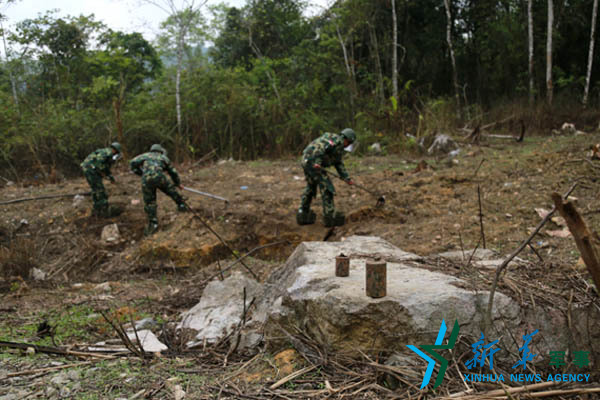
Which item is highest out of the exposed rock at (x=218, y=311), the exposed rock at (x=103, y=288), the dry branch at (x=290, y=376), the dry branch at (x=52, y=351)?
the dry branch at (x=290, y=376)

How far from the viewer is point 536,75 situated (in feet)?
45.6

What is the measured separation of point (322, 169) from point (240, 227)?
5.39 feet

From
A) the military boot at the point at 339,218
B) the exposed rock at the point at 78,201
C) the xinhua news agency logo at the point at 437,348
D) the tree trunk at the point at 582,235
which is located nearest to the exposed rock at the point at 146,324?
the xinhua news agency logo at the point at 437,348

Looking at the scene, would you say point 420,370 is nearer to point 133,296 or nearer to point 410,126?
point 133,296

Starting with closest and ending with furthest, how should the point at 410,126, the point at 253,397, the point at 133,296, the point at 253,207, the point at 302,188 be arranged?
the point at 253,397
the point at 133,296
the point at 253,207
the point at 302,188
the point at 410,126

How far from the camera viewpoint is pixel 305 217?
267 inches

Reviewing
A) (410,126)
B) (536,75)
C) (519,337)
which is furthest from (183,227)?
(536,75)

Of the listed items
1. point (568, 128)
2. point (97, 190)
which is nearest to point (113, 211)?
point (97, 190)

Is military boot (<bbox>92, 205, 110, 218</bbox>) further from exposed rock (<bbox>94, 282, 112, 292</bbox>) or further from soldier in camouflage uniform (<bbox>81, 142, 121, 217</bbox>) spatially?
exposed rock (<bbox>94, 282, 112, 292</bbox>)

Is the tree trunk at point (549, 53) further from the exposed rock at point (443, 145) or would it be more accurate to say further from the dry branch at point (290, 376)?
the dry branch at point (290, 376)

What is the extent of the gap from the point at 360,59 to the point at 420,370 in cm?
1435

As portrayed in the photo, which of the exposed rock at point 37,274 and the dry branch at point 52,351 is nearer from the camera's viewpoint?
the dry branch at point 52,351

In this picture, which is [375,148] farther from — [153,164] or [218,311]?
[218,311]

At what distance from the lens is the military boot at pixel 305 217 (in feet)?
22.2
